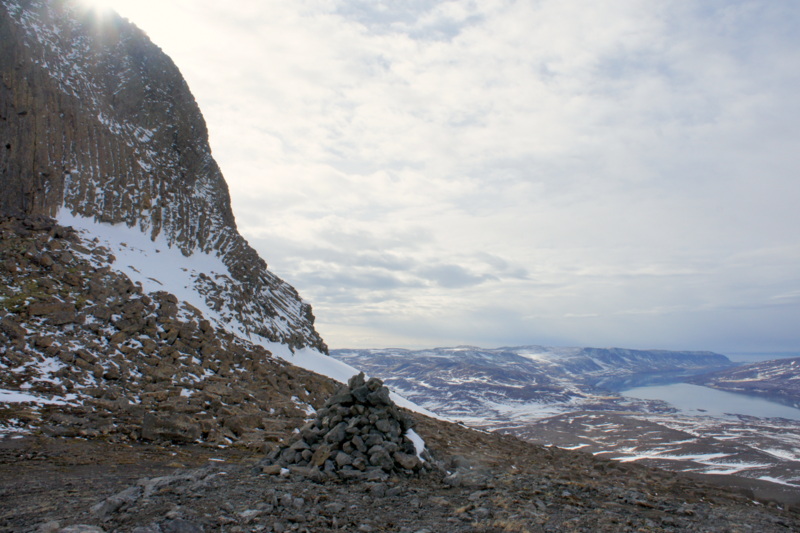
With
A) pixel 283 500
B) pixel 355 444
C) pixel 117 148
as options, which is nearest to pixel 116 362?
pixel 355 444

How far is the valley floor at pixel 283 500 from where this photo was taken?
305 inches

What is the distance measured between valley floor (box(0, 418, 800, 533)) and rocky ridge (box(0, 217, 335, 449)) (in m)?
2.32

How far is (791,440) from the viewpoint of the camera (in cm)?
10994

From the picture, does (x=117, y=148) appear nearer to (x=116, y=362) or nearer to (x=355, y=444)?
(x=116, y=362)

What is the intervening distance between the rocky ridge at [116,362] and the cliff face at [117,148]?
4190 millimetres

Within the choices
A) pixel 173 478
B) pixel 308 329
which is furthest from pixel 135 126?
pixel 173 478

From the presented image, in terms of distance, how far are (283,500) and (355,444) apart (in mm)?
3882

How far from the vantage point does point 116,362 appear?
68.0ft

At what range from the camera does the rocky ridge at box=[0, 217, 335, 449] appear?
52.4 feet

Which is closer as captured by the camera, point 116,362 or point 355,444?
point 355,444

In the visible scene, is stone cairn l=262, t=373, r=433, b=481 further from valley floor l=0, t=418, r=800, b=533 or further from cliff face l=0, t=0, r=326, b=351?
cliff face l=0, t=0, r=326, b=351

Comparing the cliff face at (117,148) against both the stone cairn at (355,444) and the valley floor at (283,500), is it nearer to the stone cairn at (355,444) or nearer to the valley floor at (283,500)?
the valley floor at (283,500)

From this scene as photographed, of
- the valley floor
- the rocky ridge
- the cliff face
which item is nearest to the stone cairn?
the valley floor

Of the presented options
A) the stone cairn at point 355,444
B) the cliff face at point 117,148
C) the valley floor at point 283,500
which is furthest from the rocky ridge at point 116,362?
the stone cairn at point 355,444
